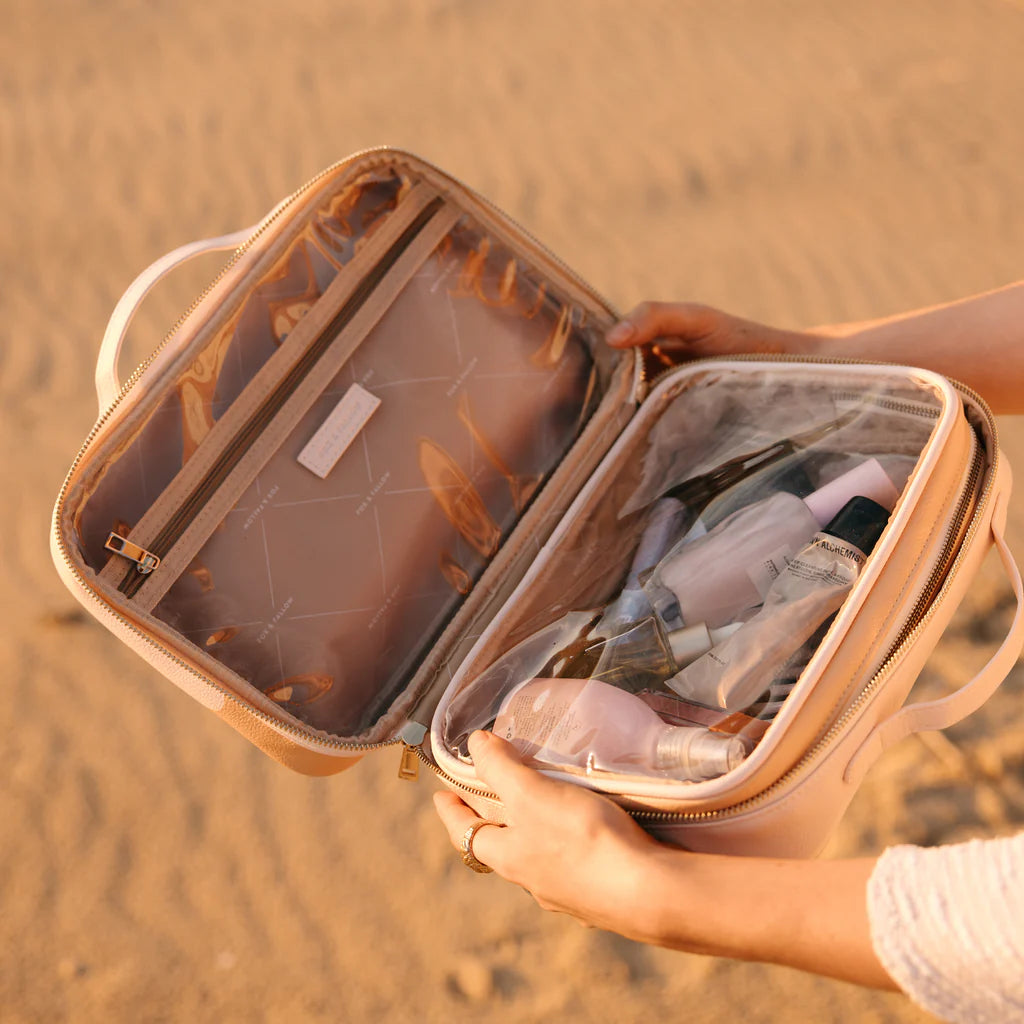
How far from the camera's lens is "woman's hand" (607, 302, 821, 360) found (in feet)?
3.48

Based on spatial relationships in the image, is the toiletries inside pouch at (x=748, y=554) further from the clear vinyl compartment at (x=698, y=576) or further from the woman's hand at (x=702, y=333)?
the woman's hand at (x=702, y=333)

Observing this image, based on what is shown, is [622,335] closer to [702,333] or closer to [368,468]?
[702,333]

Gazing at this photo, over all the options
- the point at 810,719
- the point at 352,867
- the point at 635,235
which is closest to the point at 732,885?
the point at 810,719

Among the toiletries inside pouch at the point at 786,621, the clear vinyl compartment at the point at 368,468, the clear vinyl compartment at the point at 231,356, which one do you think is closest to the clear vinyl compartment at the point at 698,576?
the toiletries inside pouch at the point at 786,621

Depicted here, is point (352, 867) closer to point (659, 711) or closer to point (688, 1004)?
point (688, 1004)

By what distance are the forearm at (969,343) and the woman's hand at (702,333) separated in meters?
0.08

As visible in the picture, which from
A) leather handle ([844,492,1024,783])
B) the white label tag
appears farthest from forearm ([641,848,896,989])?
the white label tag

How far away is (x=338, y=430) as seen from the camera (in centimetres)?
91

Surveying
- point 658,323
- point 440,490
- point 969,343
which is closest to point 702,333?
point 658,323

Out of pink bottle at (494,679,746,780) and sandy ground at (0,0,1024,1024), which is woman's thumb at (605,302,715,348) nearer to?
pink bottle at (494,679,746,780)

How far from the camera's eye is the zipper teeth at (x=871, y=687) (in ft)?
2.21

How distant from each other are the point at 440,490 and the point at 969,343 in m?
0.62

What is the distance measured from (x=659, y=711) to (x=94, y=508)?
55 centimetres

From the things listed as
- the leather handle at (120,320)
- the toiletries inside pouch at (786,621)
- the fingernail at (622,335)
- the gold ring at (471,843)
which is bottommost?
the gold ring at (471,843)
